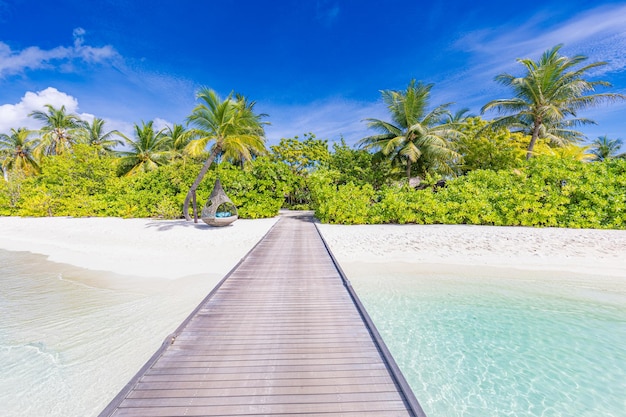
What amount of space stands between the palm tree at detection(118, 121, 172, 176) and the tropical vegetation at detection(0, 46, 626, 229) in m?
0.14

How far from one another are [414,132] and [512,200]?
783 cm

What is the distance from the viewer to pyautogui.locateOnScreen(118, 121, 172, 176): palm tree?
23.1 meters

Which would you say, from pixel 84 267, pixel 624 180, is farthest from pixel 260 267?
pixel 624 180

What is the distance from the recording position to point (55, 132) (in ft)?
79.6

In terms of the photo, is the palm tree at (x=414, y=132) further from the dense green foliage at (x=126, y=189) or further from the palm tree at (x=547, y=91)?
the dense green foliage at (x=126, y=189)

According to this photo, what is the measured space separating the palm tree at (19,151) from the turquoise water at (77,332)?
27.3m

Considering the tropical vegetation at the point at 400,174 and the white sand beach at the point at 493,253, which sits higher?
the tropical vegetation at the point at 400,174

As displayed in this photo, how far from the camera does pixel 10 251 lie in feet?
33.0

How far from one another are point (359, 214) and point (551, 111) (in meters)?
13.3

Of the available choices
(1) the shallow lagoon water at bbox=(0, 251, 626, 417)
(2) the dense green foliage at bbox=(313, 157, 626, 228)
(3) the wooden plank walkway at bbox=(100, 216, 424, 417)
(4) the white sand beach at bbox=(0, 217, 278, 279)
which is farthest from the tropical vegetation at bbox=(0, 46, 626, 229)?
(3) the wooden plank walkway at bbox=(100, 216, 424, 417)

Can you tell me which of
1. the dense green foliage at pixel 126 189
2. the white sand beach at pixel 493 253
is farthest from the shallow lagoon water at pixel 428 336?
the dense green foliage at pixel 126 189

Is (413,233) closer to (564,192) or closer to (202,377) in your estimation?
(564,192)

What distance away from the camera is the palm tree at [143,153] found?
23.1m

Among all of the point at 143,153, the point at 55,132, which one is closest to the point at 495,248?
the point at 143,153
